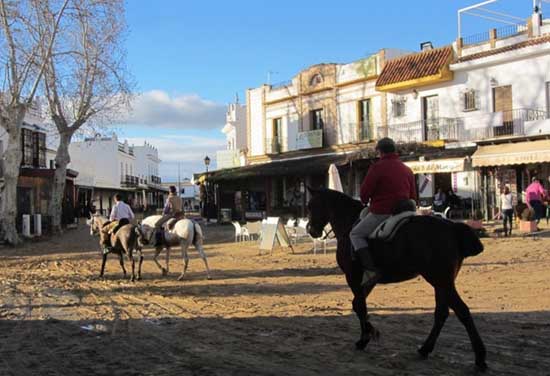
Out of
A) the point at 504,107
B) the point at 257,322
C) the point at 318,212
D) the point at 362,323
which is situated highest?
the point at 504,107

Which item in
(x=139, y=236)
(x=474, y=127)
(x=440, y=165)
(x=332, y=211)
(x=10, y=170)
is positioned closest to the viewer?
(x=332, y=211)

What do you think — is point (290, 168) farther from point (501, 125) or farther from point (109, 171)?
point (109, 171)

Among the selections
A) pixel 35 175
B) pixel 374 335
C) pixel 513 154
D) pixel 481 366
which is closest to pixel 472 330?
pixel 481 366

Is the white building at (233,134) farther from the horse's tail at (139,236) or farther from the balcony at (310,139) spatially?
the horse's tail at (139,236)

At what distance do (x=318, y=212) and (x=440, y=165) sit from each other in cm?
1759

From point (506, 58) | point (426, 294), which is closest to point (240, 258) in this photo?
point (426, 294)

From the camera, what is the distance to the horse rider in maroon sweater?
6.17 metres

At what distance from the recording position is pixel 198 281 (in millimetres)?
12656

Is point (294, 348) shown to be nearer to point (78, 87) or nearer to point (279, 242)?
point (279, 242)

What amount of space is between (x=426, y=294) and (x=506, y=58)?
58.3 ft

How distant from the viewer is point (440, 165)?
23578 millimetres

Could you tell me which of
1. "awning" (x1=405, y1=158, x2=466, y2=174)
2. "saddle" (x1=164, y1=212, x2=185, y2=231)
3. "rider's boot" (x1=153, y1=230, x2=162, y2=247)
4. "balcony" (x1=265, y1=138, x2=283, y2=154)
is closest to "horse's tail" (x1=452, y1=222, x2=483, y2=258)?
"saddle" (x1=164, y1=212, x2=185, y2=231)

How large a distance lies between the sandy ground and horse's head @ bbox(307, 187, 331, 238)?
1276mm

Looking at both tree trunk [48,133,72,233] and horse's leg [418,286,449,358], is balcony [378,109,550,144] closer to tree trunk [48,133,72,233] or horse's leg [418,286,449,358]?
tree trunk [48,133,72,233]
